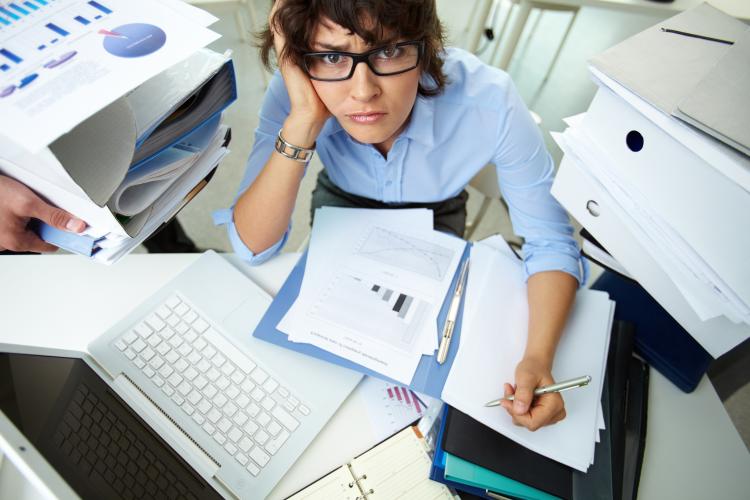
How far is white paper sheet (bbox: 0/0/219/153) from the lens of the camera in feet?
1.40

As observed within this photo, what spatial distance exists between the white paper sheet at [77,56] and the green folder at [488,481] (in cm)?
65

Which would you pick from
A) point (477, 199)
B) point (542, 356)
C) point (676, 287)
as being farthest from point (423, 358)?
point (477, 199)

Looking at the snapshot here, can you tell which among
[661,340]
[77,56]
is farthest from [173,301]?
[661,340]

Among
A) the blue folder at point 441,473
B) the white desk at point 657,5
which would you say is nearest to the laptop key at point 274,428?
the blue folder at point 441,473

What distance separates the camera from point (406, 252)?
0.86 m

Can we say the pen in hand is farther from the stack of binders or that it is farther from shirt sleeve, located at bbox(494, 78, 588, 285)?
shirt sleeve, located at bbox(494, 78, 588, 285)

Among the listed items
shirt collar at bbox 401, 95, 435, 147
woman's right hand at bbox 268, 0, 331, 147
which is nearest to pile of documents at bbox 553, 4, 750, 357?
shirt collar at bbox 401, 95, 435, 147

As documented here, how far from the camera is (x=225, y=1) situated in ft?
6.52

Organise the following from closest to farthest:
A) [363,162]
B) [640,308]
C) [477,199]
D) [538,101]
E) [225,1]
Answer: [640,308] → [363,162] → [225,1] → [477,199] → [538,101]

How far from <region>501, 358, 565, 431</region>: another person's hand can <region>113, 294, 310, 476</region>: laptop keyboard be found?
0.34 m

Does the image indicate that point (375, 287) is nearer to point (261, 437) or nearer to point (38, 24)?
point (261, 437)

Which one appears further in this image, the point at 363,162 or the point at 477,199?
the point at 477,199

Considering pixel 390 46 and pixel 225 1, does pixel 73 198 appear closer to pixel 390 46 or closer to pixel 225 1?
pixel 390 46

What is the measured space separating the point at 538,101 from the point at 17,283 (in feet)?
9.49
